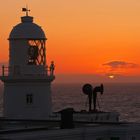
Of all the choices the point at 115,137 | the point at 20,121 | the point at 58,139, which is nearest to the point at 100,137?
the point at 115,137

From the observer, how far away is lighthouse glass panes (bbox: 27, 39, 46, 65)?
42281 mm

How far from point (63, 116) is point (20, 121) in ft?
15.6

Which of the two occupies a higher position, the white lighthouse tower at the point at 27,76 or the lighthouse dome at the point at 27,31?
the lighthouse dome at the point at 27,31

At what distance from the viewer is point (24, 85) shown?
41688 mm

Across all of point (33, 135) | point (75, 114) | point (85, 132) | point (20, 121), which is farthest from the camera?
point (75, 114)

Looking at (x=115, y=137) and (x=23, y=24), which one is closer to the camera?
(x=115, y=137)

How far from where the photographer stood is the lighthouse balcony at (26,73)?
41688 millimetres

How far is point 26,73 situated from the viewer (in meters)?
41.9

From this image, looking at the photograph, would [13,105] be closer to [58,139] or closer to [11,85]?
[11,85]

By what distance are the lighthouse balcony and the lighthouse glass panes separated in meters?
0.44

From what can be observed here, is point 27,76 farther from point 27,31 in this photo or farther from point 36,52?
point 27,31

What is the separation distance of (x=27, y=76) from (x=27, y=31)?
2912 mm

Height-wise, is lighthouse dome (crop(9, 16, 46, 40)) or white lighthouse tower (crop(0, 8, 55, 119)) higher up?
lighthouse dome (crop(9, 16, 46, 40))

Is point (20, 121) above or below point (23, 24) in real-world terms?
below
